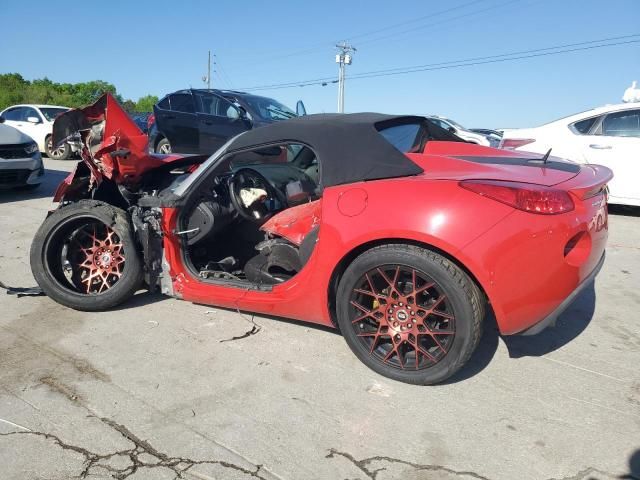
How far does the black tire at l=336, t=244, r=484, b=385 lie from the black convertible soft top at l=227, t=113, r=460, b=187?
434mm

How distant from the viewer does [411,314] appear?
244cm

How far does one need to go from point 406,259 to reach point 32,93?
156 ft

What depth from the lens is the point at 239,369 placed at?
8.76 ft

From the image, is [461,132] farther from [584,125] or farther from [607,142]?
[607,142]

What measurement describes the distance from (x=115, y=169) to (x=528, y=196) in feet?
8.90

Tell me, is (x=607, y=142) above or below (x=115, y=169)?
above

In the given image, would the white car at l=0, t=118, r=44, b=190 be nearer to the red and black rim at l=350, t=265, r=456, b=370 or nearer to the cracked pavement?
the cracked pavement

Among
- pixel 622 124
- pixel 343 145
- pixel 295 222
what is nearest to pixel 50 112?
pixel 295 222

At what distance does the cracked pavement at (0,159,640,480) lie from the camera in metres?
1.95

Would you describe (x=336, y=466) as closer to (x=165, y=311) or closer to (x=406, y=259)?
(x=406, y=259)

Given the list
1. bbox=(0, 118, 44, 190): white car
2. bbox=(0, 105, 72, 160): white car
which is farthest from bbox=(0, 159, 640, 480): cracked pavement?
bbox=(0, 105, 72, 160): white car

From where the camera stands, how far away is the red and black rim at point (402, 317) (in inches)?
93.3

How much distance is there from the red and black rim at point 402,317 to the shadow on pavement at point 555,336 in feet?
2.34

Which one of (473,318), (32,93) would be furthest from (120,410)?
(32,93)
